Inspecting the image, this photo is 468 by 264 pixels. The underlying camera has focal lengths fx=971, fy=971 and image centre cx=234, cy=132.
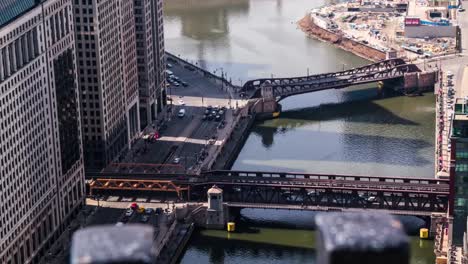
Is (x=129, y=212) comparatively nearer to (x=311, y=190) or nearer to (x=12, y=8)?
(x=311, y=190)

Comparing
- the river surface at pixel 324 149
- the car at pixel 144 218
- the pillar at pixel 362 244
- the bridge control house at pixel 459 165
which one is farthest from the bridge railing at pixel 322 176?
the pillar at pixel 362 244

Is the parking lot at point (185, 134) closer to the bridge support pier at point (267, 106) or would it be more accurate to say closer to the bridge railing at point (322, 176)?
the bridge support pier at point (267, 106)

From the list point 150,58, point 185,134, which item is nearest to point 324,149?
point 185,134

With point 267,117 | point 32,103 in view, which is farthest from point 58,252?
point 267,117

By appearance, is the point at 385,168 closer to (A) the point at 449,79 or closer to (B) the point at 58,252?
(A) the point at 449,79

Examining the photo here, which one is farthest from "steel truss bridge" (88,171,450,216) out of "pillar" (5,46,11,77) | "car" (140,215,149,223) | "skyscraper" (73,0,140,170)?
"pillar" (5,46,11,77)
